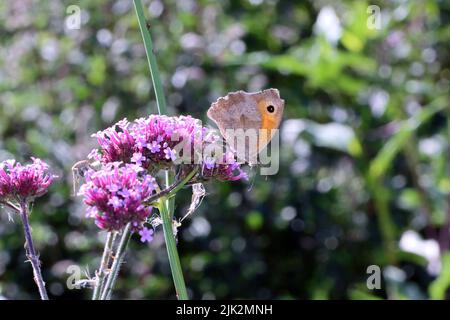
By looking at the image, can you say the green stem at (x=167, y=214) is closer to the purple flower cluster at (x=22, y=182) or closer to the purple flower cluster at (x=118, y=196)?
the purple flower cluster at (x=118, y=196)

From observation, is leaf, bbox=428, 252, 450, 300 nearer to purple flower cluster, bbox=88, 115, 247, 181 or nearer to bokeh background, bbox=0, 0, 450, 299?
bokeh background, bbox=0, 0, 450, 299

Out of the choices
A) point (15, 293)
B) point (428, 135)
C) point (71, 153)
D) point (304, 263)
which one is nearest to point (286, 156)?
point (304, 263)

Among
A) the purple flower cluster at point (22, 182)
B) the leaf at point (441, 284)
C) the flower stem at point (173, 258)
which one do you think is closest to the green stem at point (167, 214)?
the flower stem at point (173, 258)

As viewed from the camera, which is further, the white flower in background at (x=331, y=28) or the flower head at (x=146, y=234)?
the white flower in background at (x=331, y=28)

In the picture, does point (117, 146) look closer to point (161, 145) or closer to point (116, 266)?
point (161, 145)

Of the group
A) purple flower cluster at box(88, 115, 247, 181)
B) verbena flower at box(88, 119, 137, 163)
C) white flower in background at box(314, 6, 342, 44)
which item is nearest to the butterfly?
purple flower cluster at box(88, 115, 247, 181)

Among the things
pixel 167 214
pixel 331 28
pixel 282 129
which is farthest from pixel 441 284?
→ pixel 167 214
